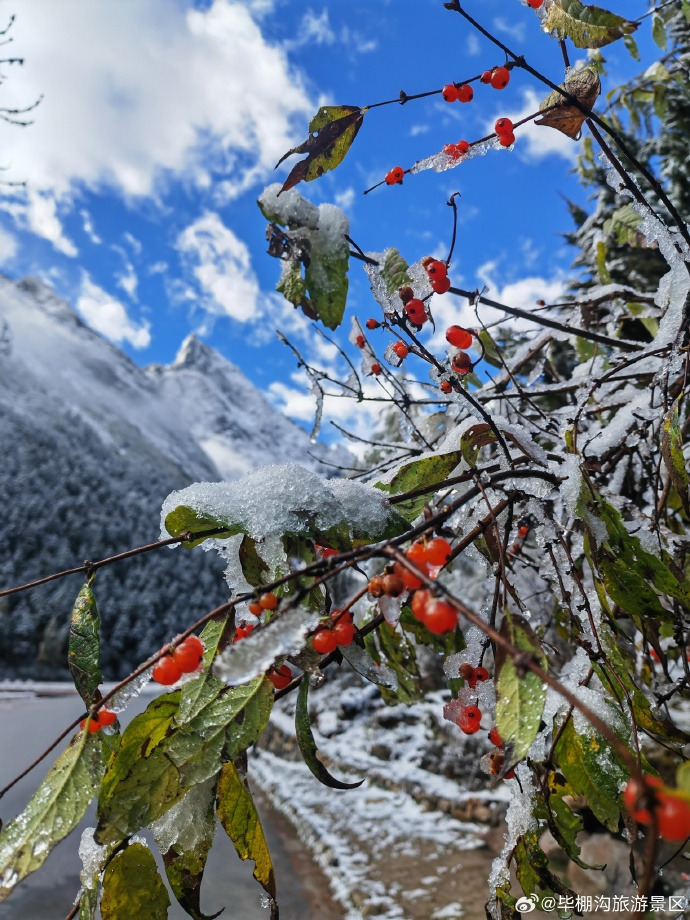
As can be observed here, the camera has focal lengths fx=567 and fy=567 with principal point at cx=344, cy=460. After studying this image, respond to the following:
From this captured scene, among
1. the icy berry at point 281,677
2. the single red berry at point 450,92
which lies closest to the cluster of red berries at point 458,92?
the single red berry at point 450,92

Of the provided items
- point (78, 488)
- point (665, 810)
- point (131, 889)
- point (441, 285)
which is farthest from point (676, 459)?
point (78, 488)

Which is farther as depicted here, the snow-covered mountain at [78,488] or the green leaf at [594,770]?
the snow-covered mountain at [78,488]

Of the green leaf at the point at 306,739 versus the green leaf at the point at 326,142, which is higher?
the green leaf at the point at 326,142

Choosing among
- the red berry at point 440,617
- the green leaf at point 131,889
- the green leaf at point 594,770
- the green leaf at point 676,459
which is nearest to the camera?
the red berry at point 440,617

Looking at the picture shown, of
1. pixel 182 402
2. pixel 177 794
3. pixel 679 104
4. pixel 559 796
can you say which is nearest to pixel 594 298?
pixel 559 796

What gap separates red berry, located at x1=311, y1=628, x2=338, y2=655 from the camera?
0.60 metres

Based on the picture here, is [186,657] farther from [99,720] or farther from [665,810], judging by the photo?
[665,810]

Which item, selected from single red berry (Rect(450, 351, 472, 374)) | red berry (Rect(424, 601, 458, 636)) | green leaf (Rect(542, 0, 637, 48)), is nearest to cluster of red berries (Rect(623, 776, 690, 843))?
red berry (Rect(424, 601, 458, 636))

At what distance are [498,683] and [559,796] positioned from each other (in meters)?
0.47

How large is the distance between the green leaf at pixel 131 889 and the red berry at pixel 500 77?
4.26ft

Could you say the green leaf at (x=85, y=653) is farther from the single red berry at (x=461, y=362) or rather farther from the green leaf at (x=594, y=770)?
the single red berry at (x=461, y=362)

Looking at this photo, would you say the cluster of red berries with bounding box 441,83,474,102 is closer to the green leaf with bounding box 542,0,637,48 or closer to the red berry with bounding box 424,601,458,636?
the green leaf with bounding box 542,0,637,48

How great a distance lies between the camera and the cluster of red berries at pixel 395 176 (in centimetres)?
116

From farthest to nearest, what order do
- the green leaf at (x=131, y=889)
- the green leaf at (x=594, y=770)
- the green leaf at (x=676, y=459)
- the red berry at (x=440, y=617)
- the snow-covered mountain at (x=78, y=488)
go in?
the snow-covered mountain at (x=78, y=488)
the green leaf at (x=676, y=459)
the green leaf at (x=594, y=770)
the green leaf at (x=131, y=889)
the red berry at (x=440, y=617)
